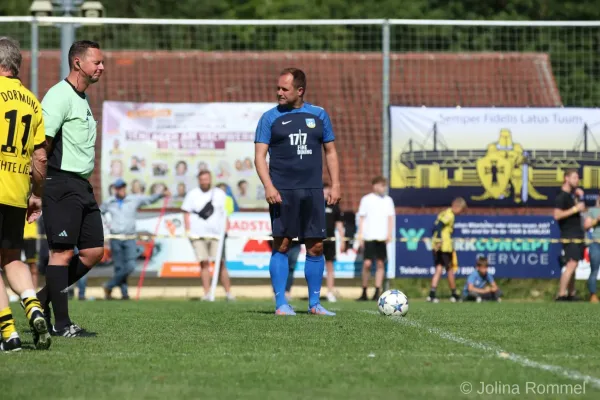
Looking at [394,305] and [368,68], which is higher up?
[368,68]

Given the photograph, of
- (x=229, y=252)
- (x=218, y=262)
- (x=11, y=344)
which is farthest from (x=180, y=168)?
(x=11, y=344)

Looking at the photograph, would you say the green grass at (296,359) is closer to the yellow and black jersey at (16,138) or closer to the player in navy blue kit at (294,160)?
the player in navy blue kit at (294,160)

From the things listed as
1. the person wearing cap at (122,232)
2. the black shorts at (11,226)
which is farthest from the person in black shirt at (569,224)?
the black shorts at (11,226)

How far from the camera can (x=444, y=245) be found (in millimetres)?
18469

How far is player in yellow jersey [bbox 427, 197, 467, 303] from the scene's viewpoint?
18453mm

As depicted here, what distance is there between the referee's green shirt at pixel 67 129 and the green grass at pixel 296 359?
1.25 m

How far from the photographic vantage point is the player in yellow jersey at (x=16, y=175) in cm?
721

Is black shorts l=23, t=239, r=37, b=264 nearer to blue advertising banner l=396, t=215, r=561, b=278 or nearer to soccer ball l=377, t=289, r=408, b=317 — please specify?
blue advertising banner l=396, t=215, r=561, b=278

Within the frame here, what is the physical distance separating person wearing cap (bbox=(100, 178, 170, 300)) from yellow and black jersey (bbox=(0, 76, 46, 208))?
35.6 feet

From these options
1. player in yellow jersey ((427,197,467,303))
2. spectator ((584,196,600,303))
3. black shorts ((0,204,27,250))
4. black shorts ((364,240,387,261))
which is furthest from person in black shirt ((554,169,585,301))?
black shorts ((0,204,27,250))

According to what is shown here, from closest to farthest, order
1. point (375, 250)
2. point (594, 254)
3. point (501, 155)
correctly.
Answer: point (594, 254) < point (375, 250) < point (501, 155)

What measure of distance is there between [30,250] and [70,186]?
32.4ft

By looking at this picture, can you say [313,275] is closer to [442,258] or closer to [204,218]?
[204,218]

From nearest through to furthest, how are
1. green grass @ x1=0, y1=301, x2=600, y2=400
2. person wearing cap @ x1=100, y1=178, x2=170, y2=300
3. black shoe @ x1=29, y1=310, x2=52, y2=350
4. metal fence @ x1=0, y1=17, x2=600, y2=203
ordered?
green grass @ x1=0, y1=301, x2=600, y2=400 → black shoe @ x1=29, y1=310, x2=52, y2=350 → person wearing cap @ x1=100, y1=178, x2=170, y2=300 → metal fence @ x1=0, y1=17, x2=600, y2=203
